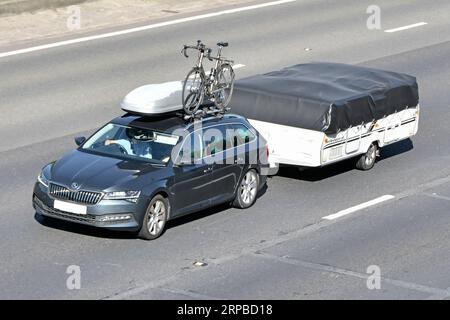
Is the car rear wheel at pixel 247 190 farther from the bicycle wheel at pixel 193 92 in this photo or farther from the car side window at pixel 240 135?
the bicycle wheel at pixel 193 92

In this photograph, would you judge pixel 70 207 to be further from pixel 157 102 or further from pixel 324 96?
pixel 324 96

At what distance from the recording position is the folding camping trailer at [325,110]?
67.2 ft

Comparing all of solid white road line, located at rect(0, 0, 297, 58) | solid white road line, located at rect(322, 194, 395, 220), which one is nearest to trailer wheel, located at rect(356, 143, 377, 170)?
solid white road line, located at rect(322, 194, 395, 220)

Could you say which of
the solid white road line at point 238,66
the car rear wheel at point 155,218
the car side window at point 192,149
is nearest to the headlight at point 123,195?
the car rear wheel at point 155,218

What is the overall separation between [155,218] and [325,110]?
14.4 feet

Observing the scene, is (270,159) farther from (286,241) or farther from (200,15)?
(200,15)

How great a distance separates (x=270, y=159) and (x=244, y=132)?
1278 millimetres

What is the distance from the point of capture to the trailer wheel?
71.8 feet

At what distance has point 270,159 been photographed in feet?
67.8

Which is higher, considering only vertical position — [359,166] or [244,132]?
[244,132]

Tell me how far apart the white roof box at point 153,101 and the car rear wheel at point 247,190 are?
161cm

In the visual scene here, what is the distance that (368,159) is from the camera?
22.0m
